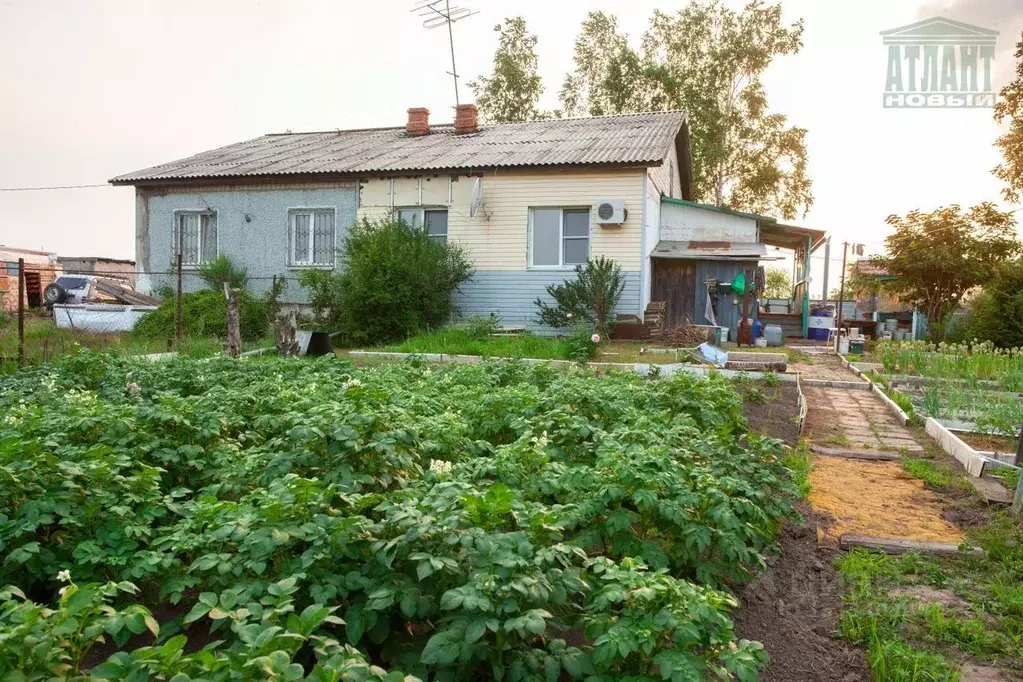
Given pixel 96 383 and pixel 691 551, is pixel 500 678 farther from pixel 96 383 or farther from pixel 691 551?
pixel 96 383

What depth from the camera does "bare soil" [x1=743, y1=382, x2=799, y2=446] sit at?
740 centimetres

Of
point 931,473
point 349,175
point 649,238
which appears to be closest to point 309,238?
point 349,175

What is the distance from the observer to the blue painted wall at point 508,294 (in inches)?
632

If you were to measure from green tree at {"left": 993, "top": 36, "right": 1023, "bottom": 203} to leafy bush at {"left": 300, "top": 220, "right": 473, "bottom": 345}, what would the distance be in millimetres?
18782

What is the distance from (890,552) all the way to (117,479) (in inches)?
166

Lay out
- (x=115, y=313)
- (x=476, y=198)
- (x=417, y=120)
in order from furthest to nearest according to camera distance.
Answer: (x=417, y=120) < (x=476, y=198) < (x=115, y=313)

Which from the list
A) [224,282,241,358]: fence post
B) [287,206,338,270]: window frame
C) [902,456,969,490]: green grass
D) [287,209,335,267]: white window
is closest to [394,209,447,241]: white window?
[287,206,338,270]: window frame

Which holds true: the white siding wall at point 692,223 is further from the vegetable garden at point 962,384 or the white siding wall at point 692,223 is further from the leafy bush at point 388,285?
the vegetable garden at point 962,384

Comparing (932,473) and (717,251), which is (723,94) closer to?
(717,251)

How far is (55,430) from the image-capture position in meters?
3.99

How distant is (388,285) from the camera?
1455 cm

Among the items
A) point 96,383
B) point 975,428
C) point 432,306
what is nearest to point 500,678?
point 96,383

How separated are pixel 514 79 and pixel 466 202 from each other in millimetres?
16185

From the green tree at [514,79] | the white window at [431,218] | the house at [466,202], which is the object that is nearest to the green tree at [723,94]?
the green tree at [514,79]
